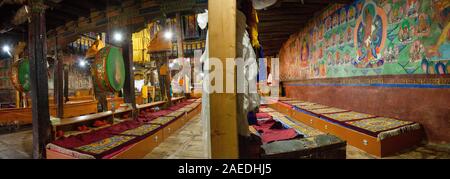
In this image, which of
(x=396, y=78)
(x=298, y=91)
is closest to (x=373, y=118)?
(x=396, y=78)

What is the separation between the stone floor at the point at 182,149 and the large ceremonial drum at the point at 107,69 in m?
1.84

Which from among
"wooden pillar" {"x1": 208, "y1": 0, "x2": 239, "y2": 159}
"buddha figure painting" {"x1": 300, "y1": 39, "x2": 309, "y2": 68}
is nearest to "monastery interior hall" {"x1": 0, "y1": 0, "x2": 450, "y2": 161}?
"wooden pillar" {"x1": 208, "y1": 0, "x2": 239, "y2": 159}

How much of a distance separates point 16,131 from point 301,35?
41.3 ft

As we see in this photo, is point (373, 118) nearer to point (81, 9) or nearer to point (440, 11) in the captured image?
point (440, 11)

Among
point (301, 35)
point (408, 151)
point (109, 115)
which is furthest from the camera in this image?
point (301, 35)

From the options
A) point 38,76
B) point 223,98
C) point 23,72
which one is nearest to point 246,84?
point 223,98

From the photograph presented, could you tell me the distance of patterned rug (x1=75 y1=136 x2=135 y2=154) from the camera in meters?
3.09

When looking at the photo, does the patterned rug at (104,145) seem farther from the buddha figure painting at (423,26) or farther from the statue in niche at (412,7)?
the statue in niche at (412,7)

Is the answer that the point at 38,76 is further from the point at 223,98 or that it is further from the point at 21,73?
the point at 223,98

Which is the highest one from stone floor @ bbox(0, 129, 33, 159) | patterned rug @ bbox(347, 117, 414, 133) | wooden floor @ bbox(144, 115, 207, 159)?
patterned rug @ bbox(347, 117, 414, 133)

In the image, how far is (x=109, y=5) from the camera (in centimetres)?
586

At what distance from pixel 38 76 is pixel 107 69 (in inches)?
48.8

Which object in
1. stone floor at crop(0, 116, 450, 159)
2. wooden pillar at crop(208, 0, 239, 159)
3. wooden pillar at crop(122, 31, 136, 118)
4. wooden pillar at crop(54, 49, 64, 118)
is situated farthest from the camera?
wooden pillar at crop(54, 49, 64, 118)

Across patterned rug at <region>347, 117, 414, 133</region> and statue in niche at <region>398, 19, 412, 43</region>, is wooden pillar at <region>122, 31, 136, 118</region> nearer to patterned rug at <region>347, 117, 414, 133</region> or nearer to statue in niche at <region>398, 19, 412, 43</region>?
patterned rug at <region>347, 117, 414, 133</region>
